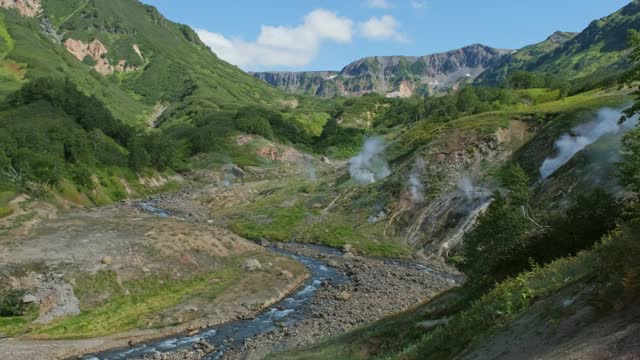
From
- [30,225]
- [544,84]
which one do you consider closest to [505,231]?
[30,225]

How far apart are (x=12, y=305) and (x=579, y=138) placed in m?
72.0

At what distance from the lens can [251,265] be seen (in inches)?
2744

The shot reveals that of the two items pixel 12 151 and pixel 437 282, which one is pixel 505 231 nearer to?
pixel 437 282

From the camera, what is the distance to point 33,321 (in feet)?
162

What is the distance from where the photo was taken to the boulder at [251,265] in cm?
6908

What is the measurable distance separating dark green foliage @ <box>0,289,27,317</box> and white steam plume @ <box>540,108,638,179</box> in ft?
211

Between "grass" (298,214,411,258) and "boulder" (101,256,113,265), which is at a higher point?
"boulder" (101,256,113,265)

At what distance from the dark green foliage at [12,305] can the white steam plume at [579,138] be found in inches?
2535

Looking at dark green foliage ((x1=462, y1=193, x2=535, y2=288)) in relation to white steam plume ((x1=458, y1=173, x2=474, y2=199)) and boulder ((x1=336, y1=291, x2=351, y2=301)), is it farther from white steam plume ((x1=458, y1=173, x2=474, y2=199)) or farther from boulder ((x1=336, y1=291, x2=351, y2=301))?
white steam plume ((x1=458, y1=173, x2=474, y2=199))

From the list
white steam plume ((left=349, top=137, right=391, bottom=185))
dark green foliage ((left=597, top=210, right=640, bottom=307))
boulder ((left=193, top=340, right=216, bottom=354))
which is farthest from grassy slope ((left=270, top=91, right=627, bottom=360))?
white steam plume ((left=349, top=137, right=391, bottom=185))

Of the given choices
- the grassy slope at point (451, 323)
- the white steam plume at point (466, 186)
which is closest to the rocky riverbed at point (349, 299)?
the grassy slope at point (451, 323)

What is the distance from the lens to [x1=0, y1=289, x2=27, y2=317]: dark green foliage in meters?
50.1

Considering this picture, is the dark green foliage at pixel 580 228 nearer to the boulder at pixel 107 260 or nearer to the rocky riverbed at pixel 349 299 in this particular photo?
the rocky riverbed at pixel 349 299

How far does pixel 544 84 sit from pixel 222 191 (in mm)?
131805
